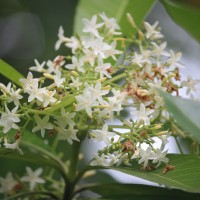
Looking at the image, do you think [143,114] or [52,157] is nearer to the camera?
[143,114]

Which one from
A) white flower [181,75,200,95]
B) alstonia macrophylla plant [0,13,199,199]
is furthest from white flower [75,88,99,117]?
white flower [181,75,200,95]

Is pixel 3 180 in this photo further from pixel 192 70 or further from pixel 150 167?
pixel 192 70


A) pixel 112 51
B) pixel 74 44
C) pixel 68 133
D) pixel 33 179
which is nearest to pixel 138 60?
pixel 112 51

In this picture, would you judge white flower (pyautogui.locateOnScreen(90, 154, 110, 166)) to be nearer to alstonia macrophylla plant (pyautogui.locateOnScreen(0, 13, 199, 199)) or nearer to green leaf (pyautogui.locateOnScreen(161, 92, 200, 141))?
alstonia macrophylla plant (pyautogui.locateOnScreen(0, 13, 199, 199))

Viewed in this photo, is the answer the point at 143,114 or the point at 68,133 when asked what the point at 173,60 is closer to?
the point at 143,114

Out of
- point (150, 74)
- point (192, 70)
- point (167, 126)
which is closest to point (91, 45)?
point (150, 74)

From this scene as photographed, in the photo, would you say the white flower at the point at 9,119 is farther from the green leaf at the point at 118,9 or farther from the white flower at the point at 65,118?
the green leaf at the point at 118,9
